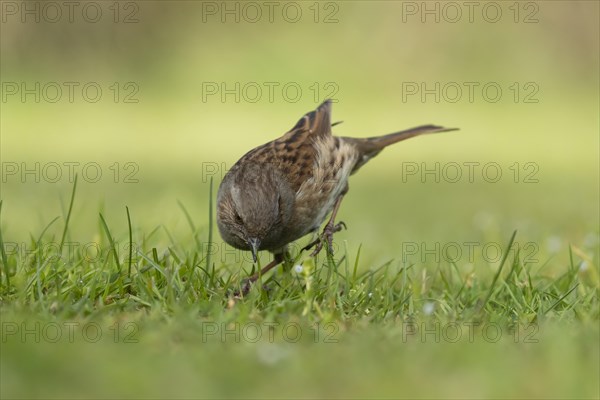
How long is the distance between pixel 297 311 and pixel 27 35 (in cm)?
2045

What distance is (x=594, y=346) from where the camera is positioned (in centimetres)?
398

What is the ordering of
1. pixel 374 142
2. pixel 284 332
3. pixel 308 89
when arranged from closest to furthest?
pixel 284 332, pixel 374 142, pixel 308 89

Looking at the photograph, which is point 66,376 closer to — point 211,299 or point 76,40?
point 211,299

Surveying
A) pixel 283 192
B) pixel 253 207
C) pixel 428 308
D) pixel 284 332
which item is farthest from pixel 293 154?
pixel 284 332

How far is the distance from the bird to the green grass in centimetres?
28

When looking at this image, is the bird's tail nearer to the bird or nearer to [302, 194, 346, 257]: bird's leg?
the bird

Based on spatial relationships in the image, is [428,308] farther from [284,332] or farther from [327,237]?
[327,237]

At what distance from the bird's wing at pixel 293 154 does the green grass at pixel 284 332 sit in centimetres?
63

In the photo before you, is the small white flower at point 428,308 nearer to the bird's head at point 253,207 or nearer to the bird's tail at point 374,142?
the bird's head at point 253,207

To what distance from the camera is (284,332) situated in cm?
429

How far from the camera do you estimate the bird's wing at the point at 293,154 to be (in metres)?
6.18

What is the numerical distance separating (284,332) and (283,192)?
180 cm

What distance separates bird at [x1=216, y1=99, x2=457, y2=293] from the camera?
227 inches

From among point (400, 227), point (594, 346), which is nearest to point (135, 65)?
point (400, 227)
